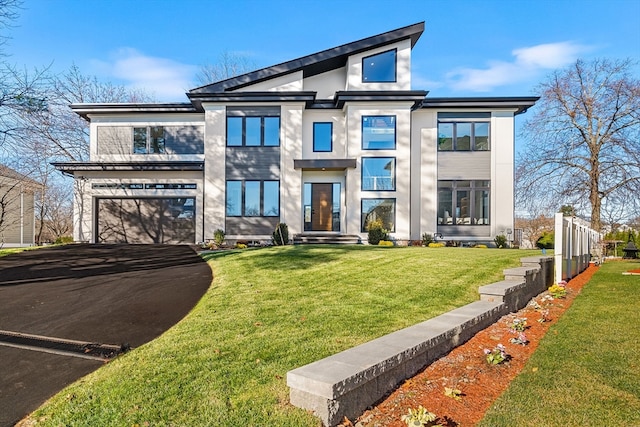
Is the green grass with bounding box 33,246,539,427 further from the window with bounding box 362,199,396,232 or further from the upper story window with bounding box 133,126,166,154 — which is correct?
the upper story window with bounding box 133,126,166,154

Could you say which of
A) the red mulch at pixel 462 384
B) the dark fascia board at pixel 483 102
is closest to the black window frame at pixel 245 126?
the dark fascia board at pixel 483 102

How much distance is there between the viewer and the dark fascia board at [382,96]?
15602mm

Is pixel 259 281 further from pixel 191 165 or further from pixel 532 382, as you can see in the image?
pixel 191 165

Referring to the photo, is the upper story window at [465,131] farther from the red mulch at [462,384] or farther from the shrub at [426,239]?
the red mulch at [462,384]

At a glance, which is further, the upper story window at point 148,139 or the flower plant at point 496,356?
the upper story window at point 148,139

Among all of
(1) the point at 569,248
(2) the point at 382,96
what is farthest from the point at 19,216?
(1) the point at 569,248

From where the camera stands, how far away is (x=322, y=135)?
1675cm

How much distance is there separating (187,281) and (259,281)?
1.64 meters

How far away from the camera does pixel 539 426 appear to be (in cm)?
234

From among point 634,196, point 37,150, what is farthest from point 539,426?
point 37,150

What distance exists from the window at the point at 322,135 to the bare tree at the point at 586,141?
11308 millimetres

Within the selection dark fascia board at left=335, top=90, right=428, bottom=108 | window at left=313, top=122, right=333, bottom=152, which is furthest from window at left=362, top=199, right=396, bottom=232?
dark fascia board at left=335, top=90, right=428, bottom=108

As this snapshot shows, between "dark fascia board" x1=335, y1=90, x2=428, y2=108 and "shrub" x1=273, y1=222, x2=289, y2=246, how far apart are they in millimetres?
5984

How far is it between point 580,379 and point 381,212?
13.1m
